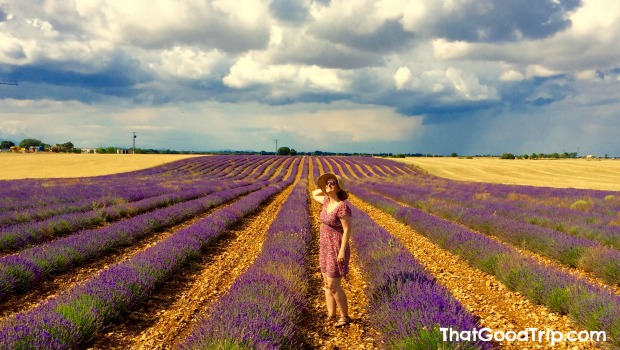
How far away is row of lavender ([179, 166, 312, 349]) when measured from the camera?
3037 mm

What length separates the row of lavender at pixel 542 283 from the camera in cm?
388

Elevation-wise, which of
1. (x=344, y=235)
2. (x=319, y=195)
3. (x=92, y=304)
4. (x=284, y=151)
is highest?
(x=284, y=151)

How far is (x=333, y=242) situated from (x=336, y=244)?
0.04 metres

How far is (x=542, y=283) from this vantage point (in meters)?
5.00

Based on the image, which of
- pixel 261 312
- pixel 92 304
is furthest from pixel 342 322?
pixel 92 304

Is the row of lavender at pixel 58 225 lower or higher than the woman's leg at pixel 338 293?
lower

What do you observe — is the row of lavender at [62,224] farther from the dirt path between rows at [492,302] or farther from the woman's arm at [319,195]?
the dirt path between rows at [492,302]

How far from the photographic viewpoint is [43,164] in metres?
43.1

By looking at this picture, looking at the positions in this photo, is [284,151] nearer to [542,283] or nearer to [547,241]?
[547,241]

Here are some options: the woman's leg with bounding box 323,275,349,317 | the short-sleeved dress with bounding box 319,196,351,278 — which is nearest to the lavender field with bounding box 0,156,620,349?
the woman's leg with bounding box 323,275,349,317

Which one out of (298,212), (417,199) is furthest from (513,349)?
(417,199)

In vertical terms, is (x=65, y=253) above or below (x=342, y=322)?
above

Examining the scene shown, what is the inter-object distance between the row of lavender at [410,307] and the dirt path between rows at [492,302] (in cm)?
75

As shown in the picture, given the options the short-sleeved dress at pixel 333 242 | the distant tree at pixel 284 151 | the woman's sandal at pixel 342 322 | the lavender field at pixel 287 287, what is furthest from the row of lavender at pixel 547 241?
the distant tree at pixel 284 151
